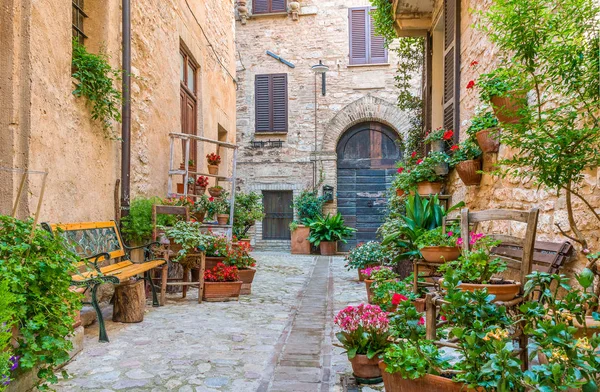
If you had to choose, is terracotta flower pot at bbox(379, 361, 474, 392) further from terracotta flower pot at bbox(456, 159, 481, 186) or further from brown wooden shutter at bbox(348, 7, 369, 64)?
brown wooden shutter at bbox(348, 7, 369, 64)

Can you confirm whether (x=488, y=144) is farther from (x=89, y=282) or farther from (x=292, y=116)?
(x=292, y=116)

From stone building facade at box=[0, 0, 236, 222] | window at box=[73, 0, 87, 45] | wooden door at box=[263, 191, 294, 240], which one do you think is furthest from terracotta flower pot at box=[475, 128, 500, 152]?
wooden door at box=[263, 191, 294, 240]

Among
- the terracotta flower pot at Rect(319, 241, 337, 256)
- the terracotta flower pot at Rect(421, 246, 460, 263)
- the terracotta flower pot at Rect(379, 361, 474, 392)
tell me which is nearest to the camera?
the terracotta flower pot at Rect(379, 361, 474, 392)

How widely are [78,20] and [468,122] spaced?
434 centimetres

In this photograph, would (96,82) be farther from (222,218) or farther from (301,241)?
(301,241)

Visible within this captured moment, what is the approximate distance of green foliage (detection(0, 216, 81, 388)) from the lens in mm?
2241

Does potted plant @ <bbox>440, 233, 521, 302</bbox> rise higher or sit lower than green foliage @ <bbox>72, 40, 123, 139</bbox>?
lower

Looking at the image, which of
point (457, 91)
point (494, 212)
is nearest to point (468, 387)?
point (494, 212)

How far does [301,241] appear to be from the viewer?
1207 cm

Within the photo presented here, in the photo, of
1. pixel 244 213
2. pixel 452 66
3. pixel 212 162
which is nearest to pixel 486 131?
pixel 452 66

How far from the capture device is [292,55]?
1337 centimetres

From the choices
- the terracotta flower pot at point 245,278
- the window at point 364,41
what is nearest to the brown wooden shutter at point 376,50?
the window at point 364,41

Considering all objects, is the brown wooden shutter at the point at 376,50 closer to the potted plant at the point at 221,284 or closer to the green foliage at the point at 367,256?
the green foliage at the point at 367,256

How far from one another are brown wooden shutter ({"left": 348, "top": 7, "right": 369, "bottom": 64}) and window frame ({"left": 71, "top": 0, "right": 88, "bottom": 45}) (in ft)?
30.3
